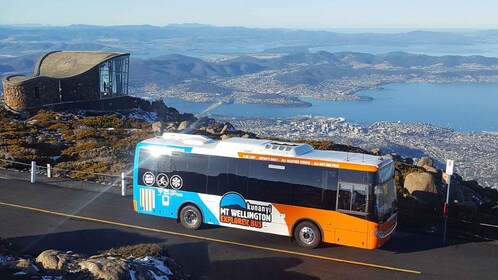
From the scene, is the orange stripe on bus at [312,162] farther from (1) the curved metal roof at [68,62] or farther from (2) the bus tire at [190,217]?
(1) the curved metal roof at [68,62]

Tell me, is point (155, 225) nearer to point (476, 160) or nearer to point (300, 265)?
point (300, 265)

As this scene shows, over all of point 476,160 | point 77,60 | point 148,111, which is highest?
point 77,60

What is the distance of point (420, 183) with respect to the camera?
69.3 ft

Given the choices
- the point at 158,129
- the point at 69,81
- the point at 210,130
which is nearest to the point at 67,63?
the point at 69,81

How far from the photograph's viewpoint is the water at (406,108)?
115 m

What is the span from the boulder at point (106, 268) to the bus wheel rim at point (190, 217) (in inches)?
Result: 208

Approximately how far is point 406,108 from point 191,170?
425 feet

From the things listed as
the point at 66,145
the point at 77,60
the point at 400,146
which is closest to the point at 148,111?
the point at 77,60

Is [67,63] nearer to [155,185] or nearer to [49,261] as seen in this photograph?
[155,185]

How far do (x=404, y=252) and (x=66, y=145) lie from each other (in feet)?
72.8

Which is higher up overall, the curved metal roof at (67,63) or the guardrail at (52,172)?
the curved metal roof at (67,63)

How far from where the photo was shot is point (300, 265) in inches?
545

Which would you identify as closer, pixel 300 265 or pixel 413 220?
pixel 300 265

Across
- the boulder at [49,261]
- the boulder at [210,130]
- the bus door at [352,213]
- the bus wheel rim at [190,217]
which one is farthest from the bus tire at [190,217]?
the boulder at [210,130]
